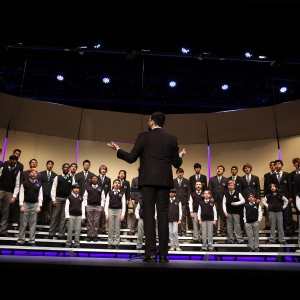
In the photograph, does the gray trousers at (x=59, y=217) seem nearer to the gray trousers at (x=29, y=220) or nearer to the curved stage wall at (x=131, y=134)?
the gray trousers at (x=29, y=220)

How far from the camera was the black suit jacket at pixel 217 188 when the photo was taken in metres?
8.89

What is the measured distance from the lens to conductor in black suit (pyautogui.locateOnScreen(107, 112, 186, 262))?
3.30 meters

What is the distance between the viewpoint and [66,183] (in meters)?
8.26

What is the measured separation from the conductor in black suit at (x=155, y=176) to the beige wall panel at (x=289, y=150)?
6.74 m

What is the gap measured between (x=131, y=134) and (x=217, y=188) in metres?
3.16

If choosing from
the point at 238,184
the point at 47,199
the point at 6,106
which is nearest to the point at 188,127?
the point at 238,184

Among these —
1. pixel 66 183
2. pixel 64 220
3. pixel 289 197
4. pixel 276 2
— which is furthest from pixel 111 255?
pixel 276 2

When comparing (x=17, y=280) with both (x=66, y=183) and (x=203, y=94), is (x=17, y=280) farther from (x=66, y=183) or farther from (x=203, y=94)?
(x=203, y=94)

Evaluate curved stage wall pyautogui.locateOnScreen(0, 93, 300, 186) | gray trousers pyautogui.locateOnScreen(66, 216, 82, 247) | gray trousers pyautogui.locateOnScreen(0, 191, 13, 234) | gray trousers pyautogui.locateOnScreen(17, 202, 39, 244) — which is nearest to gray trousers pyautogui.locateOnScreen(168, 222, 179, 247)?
gray trousers pyautogui.locateOnScreen(66, 216, 82, 247)

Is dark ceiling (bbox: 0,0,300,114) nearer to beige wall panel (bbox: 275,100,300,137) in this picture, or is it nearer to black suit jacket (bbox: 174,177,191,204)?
beige wall panel (bbox: 275,100,300,137)

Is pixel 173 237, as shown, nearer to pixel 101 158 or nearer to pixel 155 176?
pixel 101 158

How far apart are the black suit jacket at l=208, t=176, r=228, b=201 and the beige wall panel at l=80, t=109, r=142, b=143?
9.34ft

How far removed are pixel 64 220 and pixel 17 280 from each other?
6.22 m

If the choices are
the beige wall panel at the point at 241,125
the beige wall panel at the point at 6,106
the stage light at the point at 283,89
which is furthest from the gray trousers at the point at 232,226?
the beige wall panel at the point at 6,106
